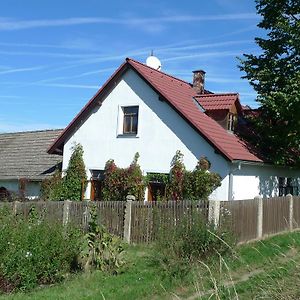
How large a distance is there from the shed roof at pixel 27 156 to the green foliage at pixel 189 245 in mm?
14564

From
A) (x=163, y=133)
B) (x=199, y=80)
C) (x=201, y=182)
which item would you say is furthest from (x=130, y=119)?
(x=199, y=80)

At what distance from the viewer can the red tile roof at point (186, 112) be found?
1846 centimetres

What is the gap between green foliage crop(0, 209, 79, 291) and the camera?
32.3ft

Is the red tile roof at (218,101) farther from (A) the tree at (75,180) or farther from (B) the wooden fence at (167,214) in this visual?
(A) the tree at (75,180)

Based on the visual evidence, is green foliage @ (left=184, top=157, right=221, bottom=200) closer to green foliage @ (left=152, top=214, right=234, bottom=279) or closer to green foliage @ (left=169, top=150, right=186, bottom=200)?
green foliage @ (left=169, top=150, right=186, bottom=200)

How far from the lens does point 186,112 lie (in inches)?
754

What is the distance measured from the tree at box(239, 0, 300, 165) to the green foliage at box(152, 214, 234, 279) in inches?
409

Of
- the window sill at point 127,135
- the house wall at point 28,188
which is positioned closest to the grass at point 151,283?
the window sill at point 127,135

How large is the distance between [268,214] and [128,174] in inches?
257

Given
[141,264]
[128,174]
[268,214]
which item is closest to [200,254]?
[141,264]

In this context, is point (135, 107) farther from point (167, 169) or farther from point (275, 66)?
point (275, 66)

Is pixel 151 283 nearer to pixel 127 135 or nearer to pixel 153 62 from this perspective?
pixel 127 135

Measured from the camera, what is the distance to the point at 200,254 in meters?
10.6

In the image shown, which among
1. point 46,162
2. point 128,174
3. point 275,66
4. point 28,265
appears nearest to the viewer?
point 28,265
